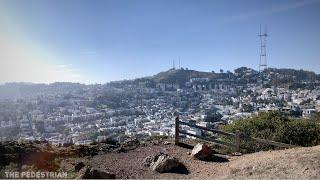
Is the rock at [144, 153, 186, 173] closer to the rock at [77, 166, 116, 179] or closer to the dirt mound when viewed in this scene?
the dirt mound

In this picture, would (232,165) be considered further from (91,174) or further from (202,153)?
(91,174)

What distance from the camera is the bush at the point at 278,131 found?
17.0 m

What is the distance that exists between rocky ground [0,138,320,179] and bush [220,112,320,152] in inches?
133

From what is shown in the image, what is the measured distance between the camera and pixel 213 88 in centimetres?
10762

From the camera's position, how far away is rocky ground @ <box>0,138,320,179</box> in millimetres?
10820

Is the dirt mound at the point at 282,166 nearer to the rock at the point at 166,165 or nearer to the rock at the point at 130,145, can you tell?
the rock at the point at 166,165

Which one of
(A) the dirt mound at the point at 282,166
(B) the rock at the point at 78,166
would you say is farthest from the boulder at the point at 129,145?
(A) the dirt mound at the point at 282,166

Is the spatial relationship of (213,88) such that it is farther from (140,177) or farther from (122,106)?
(140,177)

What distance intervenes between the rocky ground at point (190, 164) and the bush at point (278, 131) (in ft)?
11.1

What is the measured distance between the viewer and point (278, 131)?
56.7 feet

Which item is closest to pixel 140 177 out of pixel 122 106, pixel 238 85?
pixel 122 106

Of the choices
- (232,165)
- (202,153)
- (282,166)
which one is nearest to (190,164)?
(202,153)

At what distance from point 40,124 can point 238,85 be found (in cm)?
8582

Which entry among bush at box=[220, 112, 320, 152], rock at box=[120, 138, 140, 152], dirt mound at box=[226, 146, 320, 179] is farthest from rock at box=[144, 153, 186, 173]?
bush at box=[220, 112, 320, 152]
